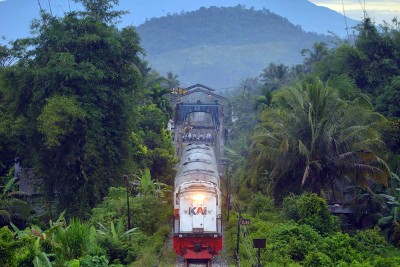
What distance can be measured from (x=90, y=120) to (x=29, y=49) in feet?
20.3

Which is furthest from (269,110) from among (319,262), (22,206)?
(22,206)

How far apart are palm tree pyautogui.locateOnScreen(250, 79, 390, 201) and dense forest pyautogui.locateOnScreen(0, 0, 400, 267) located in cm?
6

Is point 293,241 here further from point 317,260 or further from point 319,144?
point 319,144

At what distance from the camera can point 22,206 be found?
28453 mm

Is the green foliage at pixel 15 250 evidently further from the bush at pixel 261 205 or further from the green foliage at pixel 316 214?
the bush at pixel 261 205

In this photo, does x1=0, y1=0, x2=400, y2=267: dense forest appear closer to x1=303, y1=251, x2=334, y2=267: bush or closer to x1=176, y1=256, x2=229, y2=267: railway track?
x1=176, y1=256, x2=229, y2=267: railway track

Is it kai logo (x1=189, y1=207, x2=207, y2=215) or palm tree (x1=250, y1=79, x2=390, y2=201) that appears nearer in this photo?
kai logo (x1=189, y1=207, x2=207, y2=215)

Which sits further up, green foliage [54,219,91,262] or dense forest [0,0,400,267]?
dense forest [0,0,400,267]

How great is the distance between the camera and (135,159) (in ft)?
115

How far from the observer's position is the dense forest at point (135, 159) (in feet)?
76.0

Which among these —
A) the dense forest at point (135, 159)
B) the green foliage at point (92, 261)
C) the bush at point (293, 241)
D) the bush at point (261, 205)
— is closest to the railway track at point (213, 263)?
the dense forest at point (135, 159)

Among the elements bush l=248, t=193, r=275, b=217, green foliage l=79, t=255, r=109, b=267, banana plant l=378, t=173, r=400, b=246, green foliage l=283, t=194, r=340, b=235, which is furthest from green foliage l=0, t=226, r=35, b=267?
banana plant l=378, t=173, r=400, b=246

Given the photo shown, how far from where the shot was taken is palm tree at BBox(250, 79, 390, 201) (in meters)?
25.6

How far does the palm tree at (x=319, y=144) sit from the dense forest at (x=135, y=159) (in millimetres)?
59
